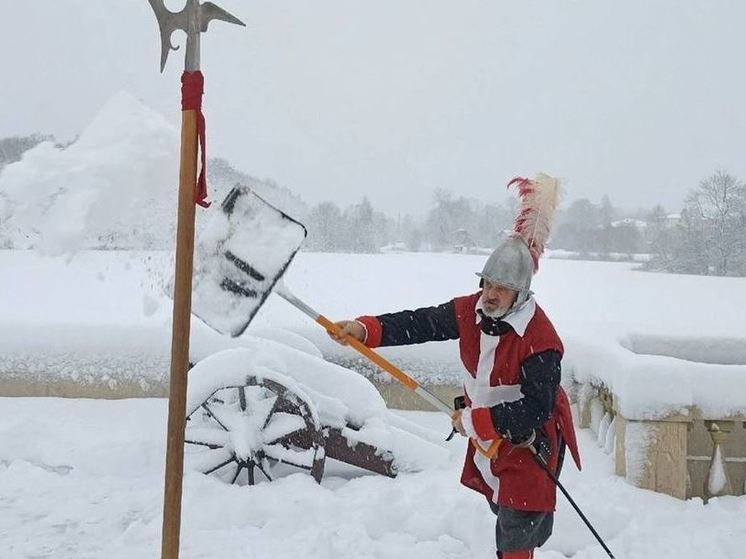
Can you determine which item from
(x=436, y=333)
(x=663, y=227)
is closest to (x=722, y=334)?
(x=436, y=333)

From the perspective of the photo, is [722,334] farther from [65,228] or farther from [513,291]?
[65,228]

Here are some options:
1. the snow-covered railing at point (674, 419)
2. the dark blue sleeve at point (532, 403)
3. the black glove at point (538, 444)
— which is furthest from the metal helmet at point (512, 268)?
the snow-covered railing at point (674, 419)

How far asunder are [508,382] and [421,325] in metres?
0.47

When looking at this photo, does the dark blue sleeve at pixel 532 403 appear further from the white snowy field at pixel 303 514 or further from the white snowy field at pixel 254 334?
the white snowy field at pixel 303 514

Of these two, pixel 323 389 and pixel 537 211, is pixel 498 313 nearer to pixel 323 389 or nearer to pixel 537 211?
pixel 537 211

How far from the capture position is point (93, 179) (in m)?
2.66

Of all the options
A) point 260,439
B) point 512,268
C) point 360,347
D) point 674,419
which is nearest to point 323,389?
point 260,439

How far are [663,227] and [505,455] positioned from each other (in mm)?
55267

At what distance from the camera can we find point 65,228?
259cm

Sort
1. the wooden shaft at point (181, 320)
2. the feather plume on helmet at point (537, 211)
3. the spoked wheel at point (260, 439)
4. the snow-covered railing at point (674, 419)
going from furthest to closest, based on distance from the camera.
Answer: the spoked wheel at point (260, 439), the snow-covered railing at point (674, 419), the feather plume on helmet at point (537, 211), the wooden shaft at point (181, 320)

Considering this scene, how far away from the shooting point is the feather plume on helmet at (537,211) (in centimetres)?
251

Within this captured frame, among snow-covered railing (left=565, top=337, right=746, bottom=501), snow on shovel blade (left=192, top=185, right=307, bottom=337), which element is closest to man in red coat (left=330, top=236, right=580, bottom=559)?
snow on shovel blade (left=192, top=185, right=307, bottom=337)

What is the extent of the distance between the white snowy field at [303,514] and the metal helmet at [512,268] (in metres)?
1.71

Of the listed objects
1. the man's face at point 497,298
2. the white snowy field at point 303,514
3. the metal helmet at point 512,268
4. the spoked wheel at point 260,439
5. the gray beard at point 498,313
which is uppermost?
the metal helmet at point 512,268
